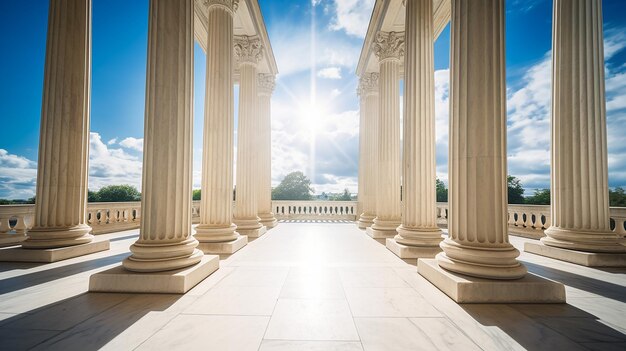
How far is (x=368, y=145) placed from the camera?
50.0 metres

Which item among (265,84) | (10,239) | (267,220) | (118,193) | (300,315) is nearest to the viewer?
(300,315)

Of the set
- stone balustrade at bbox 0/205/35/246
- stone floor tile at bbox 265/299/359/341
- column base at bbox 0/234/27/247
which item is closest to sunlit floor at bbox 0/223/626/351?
stone floor tile at bbox 265/299/359/341

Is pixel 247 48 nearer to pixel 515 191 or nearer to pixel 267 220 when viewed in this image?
pixel 267 220

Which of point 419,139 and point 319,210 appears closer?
point 419,139

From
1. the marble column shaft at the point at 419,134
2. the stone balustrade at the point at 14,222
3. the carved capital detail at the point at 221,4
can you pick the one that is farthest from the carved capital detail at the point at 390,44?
the stone balustrade at the point at 14,222

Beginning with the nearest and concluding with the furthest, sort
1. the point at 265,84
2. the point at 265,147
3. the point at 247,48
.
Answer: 1. the point at 247,48
2. the point at 265,147
3. the point at 265,84

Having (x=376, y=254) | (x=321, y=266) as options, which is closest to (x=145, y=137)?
(x=321, y=266)

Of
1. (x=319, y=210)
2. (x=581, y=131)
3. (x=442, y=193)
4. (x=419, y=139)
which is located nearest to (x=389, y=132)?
(x=419, y=139)

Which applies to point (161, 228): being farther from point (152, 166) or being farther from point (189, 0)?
point (189, 0)

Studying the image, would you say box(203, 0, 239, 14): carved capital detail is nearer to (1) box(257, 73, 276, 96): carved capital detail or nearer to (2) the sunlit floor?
(1) box(257, 73, 276, 96): carved capital detail

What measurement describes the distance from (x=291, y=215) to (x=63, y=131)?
47.4 m

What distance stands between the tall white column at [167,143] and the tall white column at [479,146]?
17961 mm

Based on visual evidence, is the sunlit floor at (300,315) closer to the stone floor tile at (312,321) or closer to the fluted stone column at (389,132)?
the stone floor tile at (312,321)

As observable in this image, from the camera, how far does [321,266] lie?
2194cm
